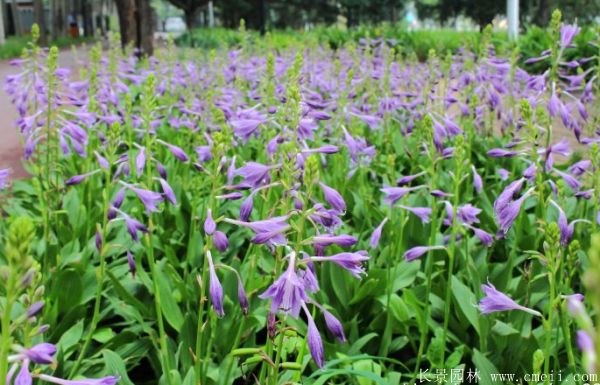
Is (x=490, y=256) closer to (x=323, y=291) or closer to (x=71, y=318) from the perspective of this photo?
Result: (x=323, y=291)

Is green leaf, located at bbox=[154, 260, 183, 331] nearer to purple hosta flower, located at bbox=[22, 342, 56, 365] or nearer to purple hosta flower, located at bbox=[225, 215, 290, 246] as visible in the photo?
purple hosta flower, located at bbox=[225, 215, 290, 246]

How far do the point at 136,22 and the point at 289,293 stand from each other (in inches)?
504

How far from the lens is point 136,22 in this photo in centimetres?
1327

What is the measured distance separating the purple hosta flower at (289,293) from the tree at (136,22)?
1238 cm

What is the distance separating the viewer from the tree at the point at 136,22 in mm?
13109

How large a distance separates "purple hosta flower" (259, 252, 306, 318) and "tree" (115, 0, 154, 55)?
12.4 meters

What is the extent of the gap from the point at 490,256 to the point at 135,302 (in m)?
1.78

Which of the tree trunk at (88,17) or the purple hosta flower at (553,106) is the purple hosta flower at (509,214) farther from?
the tree trunk at (88,17)

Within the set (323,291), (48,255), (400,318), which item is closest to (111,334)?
(48,255)

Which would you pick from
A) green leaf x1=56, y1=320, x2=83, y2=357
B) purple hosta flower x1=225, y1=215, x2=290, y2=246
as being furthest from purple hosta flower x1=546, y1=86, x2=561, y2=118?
green leaf x1=56, y1=320, x2=83, y2=357

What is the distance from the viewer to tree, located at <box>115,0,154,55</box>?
13.1 meters

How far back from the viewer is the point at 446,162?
505cm

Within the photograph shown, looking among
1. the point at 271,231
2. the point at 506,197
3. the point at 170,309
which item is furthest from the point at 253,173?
the point at 170,309

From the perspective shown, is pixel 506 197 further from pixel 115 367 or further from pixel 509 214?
pixel 115 367
